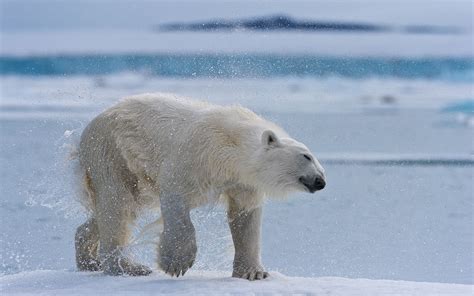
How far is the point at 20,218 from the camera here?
8445mm

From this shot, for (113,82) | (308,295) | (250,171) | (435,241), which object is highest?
(250,171)

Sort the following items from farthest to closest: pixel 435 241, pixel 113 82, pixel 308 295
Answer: pixel 113 82, pixel 435 241, pixel 308 295

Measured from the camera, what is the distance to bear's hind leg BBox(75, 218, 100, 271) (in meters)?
6.39

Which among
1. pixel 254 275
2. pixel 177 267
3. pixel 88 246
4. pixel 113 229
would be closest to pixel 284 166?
pixel 254 275

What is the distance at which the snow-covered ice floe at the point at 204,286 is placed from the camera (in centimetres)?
540

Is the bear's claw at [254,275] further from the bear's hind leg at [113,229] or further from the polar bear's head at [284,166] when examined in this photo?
the bear's hind leg at [113,229]

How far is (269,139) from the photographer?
18.5ft

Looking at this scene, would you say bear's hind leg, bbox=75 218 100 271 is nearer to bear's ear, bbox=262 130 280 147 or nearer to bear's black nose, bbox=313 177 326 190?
bear's ear, bbox=262 130 280 147

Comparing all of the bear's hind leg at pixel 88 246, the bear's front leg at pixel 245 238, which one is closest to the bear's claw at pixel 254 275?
the bear's front leg at pixel 245 238

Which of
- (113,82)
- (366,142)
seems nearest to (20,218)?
(366,142)

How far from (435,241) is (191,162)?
2.68 meters

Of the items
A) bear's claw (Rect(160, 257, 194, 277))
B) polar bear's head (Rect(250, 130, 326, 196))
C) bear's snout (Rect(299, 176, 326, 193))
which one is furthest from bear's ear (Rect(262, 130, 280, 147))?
bear's claw (Rect(160, 257, 194, 277))

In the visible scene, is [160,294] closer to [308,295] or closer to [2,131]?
[308,295]

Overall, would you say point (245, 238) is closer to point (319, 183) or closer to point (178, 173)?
point (178, 173)
